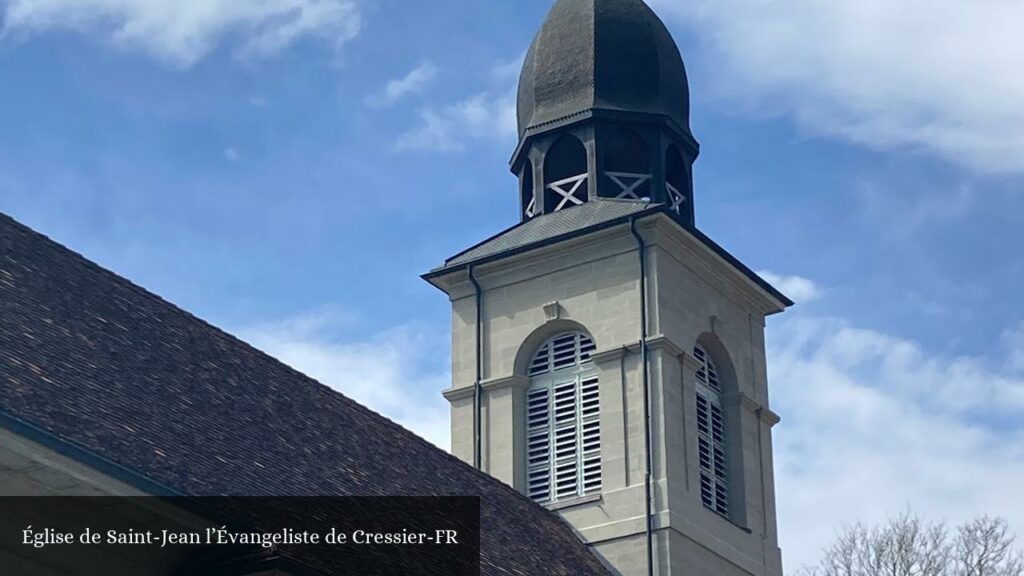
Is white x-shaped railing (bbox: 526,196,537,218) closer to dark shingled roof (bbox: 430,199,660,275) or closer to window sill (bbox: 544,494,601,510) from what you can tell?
dark shingled roof (bbox: 430,199,660,275)

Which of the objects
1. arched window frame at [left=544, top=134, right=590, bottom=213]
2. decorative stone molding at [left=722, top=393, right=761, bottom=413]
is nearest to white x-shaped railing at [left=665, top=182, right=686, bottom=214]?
arched window frame at [left=544, top=134, right=590, bottom=213]

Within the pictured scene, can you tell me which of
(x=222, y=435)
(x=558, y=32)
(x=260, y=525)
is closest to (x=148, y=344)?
Answer: (x=222, y=435)

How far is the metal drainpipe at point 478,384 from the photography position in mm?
30016

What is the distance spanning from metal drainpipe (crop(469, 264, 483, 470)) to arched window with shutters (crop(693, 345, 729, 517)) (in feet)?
11.2

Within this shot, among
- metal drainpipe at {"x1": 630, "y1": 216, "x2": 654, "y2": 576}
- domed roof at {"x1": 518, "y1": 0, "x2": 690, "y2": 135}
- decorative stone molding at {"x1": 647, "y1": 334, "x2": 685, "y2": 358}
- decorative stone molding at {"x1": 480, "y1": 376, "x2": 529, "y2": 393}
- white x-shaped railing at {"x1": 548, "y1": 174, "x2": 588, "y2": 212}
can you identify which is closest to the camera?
metal drainpipe at {"x1": 630, "y1": 216, "x2": 654, "y2": 576}

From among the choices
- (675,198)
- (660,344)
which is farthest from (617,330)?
(675,198)

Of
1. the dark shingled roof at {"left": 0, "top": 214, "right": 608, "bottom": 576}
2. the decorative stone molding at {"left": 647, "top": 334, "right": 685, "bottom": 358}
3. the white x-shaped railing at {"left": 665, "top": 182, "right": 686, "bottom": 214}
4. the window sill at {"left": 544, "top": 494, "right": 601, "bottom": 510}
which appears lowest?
the dark shingled roof at {"left": 0, "top": 214, "right": 608, "bottom": 576}

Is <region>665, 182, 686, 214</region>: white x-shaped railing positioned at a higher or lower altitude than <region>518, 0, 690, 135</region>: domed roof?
lower

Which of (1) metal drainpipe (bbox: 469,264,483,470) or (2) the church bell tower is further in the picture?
(1) metal drainpipe (bbox: 469,264,483,470)

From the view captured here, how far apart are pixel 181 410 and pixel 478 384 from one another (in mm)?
12400

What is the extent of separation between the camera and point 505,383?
30.2m

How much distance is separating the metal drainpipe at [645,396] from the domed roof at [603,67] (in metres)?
3.16

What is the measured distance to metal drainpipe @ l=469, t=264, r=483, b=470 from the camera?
30.0m

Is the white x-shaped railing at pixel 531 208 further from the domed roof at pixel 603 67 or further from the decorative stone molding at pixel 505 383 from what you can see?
the decorative stone molding at pixel 505 383
